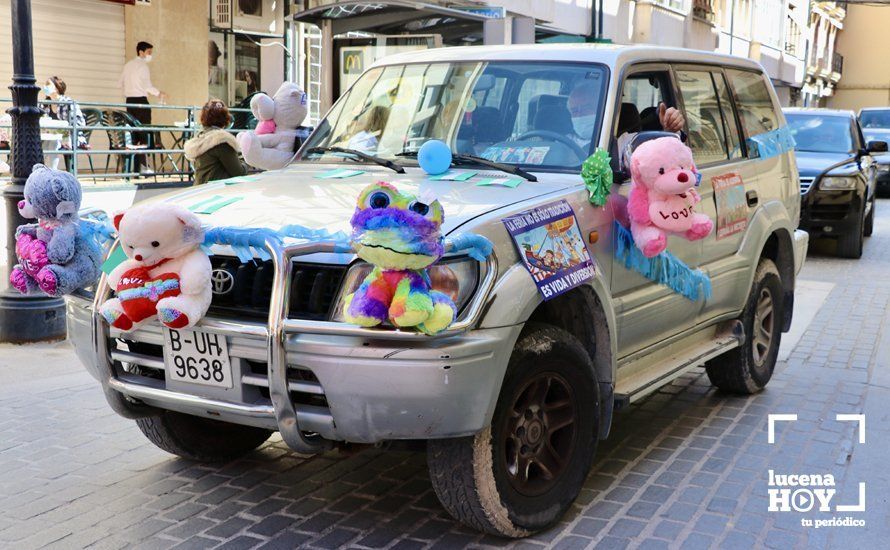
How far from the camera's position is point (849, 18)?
231ft

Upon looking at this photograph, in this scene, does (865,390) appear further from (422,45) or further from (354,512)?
(422,45)

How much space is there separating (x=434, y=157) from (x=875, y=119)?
2464 cm

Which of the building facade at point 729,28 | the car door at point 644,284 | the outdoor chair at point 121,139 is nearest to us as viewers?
the car door at point 644,284

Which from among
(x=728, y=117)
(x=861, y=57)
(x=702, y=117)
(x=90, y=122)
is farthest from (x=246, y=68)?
(x=861, y=57)

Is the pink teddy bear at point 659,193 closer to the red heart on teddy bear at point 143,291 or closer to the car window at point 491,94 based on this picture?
the car window at point 491,94

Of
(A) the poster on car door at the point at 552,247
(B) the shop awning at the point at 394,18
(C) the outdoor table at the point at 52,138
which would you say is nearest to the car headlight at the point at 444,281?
(A) the poster on car door at the point at 552,247

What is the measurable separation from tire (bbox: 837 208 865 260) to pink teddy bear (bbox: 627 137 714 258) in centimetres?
995

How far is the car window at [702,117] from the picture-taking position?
5.66m

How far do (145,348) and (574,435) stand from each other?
1.78m

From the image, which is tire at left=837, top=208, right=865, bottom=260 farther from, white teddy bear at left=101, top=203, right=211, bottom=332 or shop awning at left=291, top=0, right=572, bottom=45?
white teddy bear at left=101, top=203, right=211, bottom=332

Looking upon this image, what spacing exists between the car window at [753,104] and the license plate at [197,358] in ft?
12.2

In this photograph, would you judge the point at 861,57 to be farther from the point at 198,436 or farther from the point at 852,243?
the point at 198,436

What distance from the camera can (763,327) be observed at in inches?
260

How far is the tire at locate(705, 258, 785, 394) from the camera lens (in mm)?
6301
